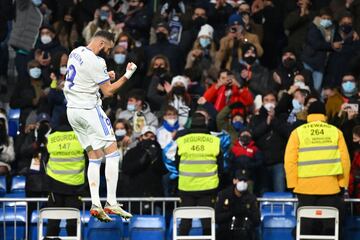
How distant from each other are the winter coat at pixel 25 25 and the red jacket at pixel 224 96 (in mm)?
4337

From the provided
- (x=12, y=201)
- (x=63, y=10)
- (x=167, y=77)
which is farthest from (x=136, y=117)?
(x=63, y=10)

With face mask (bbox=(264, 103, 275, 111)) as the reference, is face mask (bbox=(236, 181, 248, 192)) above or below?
below

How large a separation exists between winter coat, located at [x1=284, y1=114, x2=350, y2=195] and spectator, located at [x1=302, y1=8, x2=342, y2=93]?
15.7 feet

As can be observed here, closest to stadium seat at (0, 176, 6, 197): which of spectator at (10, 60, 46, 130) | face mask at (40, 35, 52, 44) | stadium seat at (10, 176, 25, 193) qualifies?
stadium seat at (10, 176, 25, 193)

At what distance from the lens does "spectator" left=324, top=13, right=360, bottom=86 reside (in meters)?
26.0

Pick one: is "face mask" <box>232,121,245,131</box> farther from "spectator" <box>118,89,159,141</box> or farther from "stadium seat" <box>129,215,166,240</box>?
"stadium seat" <box>129,215,166,240</box>

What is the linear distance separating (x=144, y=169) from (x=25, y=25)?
639 cm

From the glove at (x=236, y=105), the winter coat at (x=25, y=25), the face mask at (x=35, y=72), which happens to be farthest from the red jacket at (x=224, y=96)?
the winter coat at (x=25, y=25)

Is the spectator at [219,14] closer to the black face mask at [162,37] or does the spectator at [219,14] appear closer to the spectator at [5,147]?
the black face mask at [162,37]

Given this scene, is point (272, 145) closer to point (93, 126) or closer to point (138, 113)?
point (138, 113)

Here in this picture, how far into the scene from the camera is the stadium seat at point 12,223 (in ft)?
73.4

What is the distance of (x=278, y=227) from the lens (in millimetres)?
21734

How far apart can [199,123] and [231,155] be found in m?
1.34

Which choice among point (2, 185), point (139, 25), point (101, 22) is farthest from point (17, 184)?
point (139, 25)
